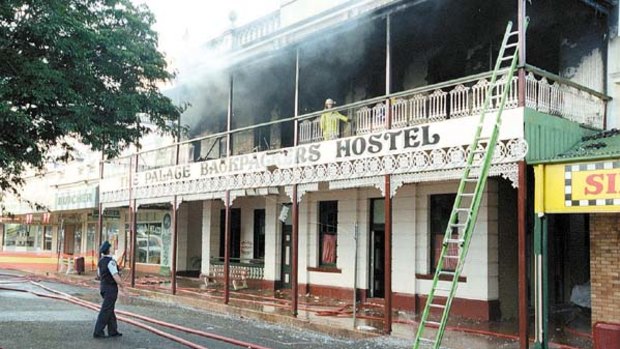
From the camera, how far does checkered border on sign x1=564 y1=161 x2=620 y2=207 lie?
9075mm

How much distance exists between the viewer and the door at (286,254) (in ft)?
64.6

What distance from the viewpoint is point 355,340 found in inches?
468

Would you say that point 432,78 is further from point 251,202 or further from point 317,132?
point 251,202

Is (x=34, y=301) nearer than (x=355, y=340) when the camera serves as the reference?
No

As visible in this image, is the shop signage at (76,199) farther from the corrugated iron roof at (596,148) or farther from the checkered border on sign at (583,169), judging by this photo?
the checkered border on sign at (583,169)

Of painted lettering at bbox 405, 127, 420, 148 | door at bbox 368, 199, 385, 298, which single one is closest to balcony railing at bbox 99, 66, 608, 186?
painted lettering at bbox 405, 127, 420, 148

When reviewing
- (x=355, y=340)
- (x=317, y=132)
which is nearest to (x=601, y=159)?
(x=355, y=340)

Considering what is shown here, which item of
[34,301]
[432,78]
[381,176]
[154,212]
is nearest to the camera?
[381,176]

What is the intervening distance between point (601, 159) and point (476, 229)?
199 inches

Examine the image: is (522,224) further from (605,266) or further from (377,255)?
(377,255)

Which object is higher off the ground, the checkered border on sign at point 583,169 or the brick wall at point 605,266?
the checkered border on sign at point 583,169

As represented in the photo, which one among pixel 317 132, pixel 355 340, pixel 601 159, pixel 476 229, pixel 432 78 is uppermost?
pixel 432 78

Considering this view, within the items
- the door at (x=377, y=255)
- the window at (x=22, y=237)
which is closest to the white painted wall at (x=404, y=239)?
the door at (x=377, y=255)

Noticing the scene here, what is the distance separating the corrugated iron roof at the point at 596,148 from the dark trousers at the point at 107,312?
25.6 ft
